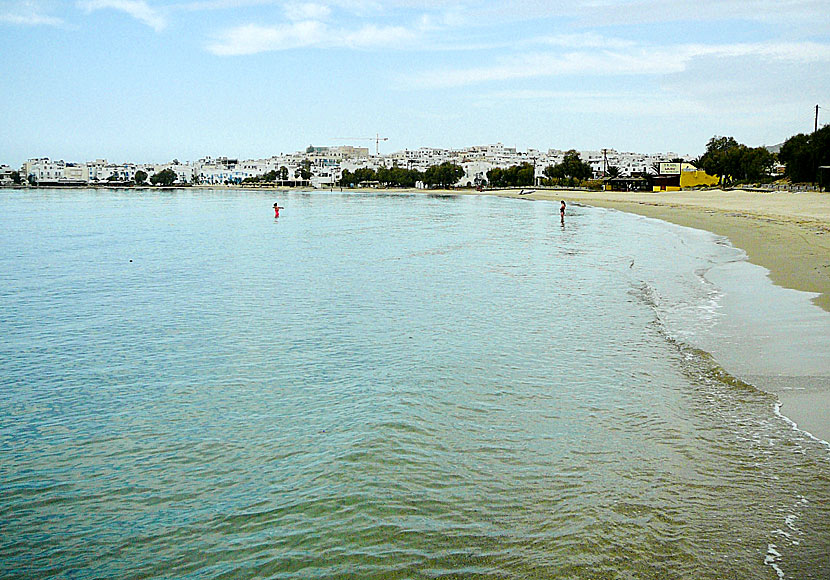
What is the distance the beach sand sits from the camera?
7609mm

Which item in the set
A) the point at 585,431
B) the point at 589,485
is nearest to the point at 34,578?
the point at 589,485

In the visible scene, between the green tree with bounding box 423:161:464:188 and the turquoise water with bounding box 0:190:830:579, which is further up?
the green tree with bounding box 423:161:464:188

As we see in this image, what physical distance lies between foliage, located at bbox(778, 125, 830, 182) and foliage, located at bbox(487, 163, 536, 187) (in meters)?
76.2

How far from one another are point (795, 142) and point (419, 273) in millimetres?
66670

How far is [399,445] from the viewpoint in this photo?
7.00 m

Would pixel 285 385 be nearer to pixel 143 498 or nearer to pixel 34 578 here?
pixel 143 498

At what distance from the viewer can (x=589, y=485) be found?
19.1ft

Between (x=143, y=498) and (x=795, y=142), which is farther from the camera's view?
(x=795, y=142)

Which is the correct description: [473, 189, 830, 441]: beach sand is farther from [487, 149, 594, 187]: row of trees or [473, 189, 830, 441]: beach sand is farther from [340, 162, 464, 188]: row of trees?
[340, 162, 464, 188]: row of trees

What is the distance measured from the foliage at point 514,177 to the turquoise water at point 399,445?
135771 millimetres

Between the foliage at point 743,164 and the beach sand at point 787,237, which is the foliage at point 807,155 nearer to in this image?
the beach sand at point 787,237

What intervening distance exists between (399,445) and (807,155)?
6768 cm

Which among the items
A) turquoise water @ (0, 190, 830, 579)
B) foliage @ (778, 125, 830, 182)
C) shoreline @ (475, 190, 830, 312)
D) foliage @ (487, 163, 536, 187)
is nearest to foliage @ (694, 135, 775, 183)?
foliage @ (778, 125, 830, 182)

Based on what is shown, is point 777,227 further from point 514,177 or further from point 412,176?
point 412,176
